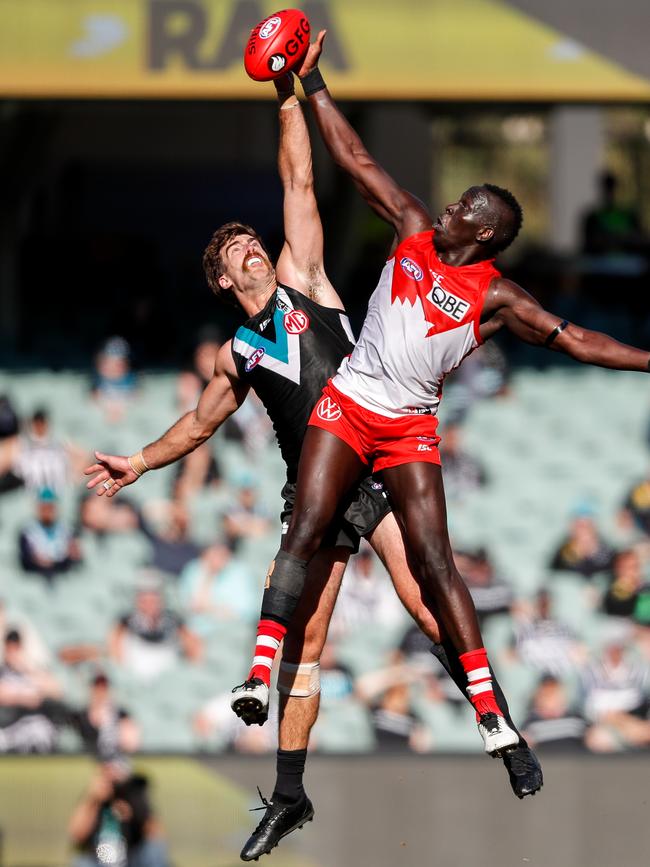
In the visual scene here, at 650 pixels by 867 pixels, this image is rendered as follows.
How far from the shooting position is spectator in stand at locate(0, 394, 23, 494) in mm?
A: 11945

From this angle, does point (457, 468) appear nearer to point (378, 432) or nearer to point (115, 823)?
point (115, 823)

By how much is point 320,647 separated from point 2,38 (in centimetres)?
630

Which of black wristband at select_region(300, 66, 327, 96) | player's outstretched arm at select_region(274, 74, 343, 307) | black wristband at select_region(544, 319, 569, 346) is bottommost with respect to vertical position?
black wristband at select_region(544, 319, 569, 346)

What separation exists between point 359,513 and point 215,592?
5567 mm

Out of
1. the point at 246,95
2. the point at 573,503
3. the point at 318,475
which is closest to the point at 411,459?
the point at 318,475

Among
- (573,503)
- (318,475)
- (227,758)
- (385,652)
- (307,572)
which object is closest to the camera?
(318,475)

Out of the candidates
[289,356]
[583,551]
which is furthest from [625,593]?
[289,356]

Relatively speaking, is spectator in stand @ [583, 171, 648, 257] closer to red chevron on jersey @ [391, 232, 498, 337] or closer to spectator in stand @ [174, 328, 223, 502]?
spectator in stand @ [174, 328, 223, 502]

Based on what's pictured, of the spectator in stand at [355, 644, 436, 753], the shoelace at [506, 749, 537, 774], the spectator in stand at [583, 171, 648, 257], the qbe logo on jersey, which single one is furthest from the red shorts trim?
the spectator in stand at [583, 171, 648, 257]

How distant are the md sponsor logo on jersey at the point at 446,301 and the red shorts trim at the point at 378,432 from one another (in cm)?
43

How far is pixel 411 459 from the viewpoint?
19.1 ft

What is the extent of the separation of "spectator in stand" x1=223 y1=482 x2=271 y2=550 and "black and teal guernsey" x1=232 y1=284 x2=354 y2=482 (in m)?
5.79

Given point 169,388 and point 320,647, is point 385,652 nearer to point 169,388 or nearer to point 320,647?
point 169,388

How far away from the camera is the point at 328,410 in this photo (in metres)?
5.88
